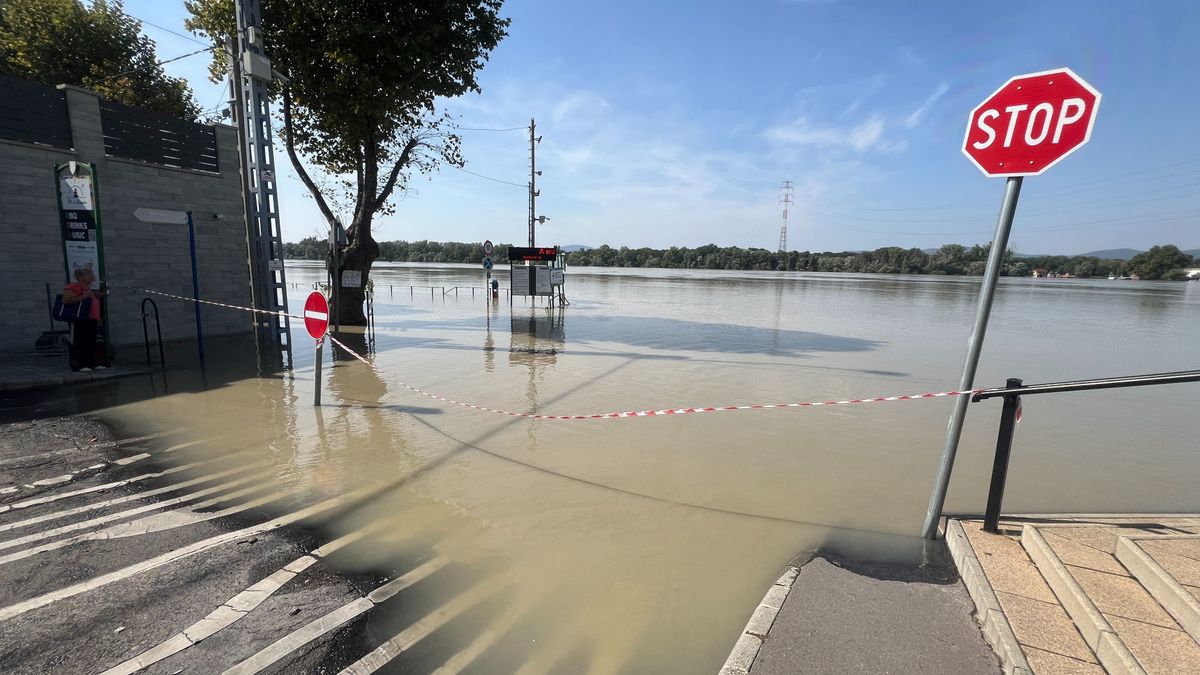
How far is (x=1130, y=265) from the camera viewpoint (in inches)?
3750

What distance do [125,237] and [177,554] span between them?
11486 millimetres

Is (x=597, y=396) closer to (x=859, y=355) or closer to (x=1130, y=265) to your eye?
(x=859, y=355)

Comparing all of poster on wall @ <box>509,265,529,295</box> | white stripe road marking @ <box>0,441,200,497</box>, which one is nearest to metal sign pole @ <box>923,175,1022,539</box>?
white stripe road marking @ <box>0,441,200,497</box>

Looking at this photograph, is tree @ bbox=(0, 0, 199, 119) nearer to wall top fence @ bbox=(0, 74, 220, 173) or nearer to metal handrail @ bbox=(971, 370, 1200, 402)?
wall top fence @ bbox=(0, 74, 220, 173)

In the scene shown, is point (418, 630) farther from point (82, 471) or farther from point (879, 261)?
point (879, 261)

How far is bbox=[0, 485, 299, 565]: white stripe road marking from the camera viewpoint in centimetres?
354

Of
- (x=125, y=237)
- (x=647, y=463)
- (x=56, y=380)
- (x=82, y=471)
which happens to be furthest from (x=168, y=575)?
(x=125, y=237)

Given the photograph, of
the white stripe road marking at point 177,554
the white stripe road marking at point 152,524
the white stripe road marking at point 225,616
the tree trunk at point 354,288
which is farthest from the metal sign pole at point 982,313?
the tree trunk at point 354,288

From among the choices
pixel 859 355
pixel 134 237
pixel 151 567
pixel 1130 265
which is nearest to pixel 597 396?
pixel 151 567

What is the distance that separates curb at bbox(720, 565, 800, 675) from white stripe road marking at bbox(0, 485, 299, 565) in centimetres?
393

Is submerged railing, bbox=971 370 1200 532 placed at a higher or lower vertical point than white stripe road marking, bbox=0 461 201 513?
higher

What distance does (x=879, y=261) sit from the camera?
356 ft

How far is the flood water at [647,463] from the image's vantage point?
126 inches

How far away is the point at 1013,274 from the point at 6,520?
140635 millimetres
